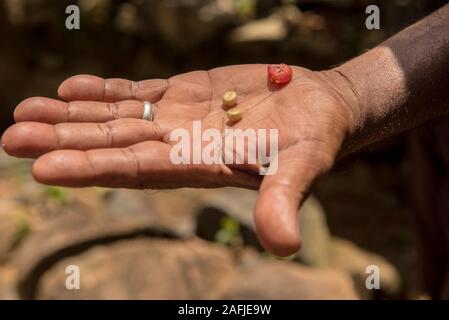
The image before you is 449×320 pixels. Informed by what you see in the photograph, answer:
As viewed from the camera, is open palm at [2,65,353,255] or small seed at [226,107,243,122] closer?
open palm at [2,65,353,255]

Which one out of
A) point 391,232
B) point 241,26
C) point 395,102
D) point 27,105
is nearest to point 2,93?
point 241,26

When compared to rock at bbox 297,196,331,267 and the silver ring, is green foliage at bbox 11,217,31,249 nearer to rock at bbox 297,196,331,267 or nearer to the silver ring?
rock at bbox 297,196,331,267

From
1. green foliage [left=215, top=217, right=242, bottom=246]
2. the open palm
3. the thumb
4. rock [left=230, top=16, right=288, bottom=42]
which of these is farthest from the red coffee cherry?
rock [left=230, top=16, right=288, bottom=42]

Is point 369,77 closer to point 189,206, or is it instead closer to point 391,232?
point 189,206

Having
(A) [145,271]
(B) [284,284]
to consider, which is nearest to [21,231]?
(A) [145,271]

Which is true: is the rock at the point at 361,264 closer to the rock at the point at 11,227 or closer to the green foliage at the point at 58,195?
the green foliage at the point at 58,195

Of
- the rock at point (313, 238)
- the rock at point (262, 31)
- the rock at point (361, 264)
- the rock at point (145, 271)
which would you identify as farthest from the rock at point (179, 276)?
the rock at point (262, 31)

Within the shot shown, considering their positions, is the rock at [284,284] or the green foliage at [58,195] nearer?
the rock at [284,284]
